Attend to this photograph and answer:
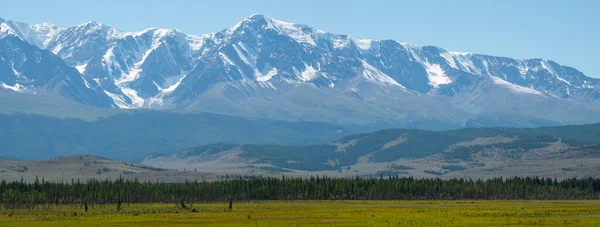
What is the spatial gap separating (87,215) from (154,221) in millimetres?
27130

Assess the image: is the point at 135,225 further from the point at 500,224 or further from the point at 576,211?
the point at 576,211

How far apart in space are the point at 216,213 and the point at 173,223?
1260 inches

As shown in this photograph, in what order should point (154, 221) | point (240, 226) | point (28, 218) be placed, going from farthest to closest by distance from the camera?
point (28, 218) → point (154, 221) → point (240, 226)

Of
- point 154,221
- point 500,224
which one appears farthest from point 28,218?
point 500,224

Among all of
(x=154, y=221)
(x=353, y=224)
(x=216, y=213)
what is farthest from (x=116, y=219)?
(x=353, y=224)

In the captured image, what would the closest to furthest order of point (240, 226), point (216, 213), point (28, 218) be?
point (240, 226) → point (28, 218) → point (216, 213)

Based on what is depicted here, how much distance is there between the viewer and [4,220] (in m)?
171

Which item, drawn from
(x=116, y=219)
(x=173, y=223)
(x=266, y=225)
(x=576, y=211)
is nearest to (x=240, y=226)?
(x=266, y=225)

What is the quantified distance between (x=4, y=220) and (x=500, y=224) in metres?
75.6

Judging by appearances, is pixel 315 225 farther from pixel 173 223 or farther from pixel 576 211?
pixel 576 211

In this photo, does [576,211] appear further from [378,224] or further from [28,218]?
[28,218]

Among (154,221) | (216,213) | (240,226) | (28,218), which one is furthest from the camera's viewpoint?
(216,213)

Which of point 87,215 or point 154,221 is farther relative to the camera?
point 87,215

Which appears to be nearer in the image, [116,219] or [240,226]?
[240,226]
